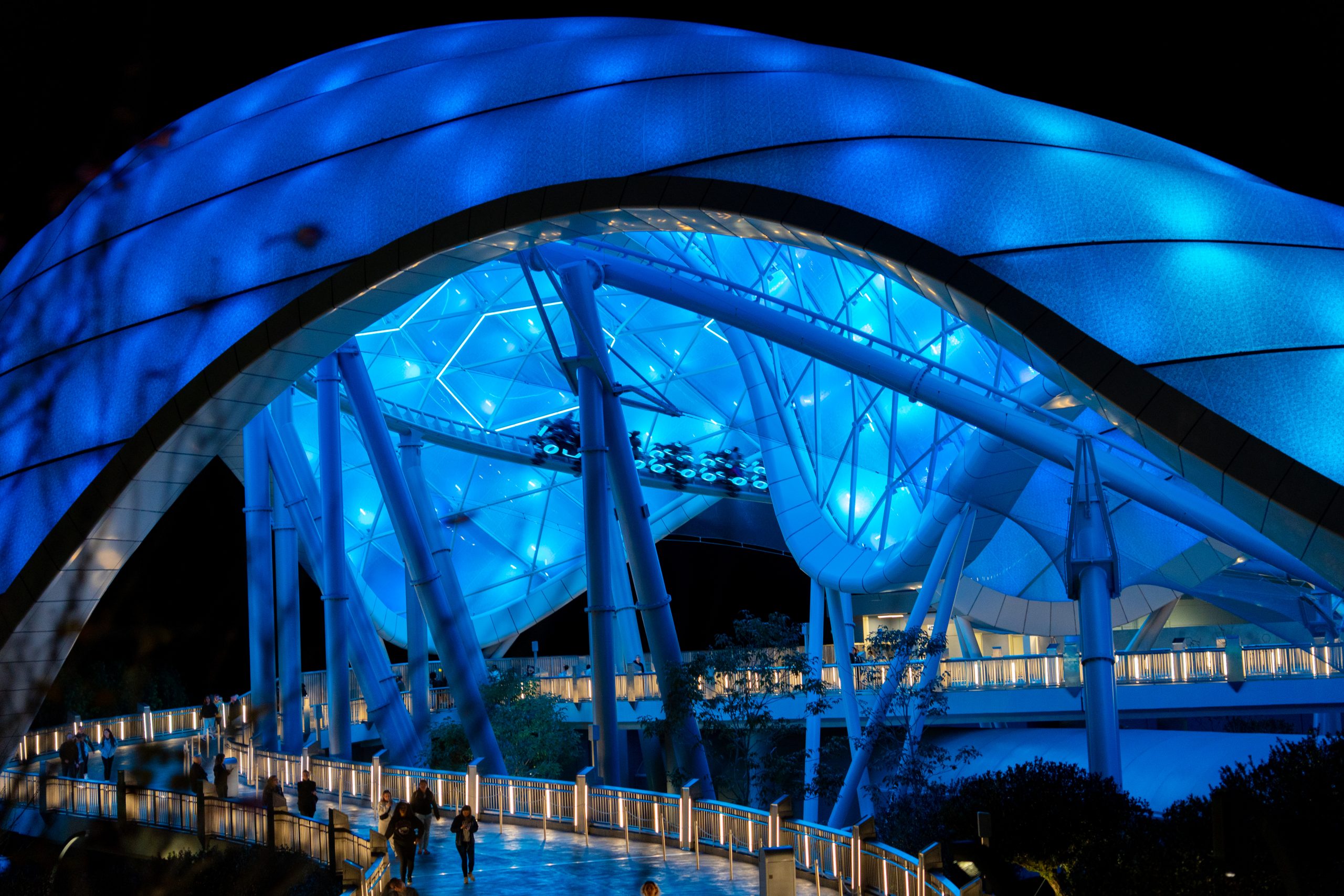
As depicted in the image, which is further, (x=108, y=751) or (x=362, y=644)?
(x=362, y=644)

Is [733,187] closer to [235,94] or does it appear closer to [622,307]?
[235,94]

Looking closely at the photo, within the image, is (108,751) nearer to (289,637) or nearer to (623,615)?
(289,637)

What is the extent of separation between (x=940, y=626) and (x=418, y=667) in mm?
16112

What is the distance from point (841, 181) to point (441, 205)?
17.5ft

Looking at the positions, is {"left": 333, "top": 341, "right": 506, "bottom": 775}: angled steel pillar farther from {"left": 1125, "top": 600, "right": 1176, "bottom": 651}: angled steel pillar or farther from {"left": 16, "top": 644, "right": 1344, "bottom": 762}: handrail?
{"left": 1125, "top": 600, "right": 1176, "bottom": 651}: angled steel pillar

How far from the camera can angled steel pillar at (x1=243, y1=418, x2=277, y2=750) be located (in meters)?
31.0

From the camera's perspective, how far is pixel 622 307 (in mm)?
54438

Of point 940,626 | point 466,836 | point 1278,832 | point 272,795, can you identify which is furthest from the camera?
point 940,626

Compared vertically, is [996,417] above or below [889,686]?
above

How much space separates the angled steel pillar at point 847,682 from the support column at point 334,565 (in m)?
12.7

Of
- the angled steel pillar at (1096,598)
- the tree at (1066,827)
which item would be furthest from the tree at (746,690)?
the tree at (1066,827)

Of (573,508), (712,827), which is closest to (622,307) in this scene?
(573,508)

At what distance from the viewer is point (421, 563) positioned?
2633cm

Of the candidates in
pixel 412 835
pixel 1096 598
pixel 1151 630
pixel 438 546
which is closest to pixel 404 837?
pixel 412 835
